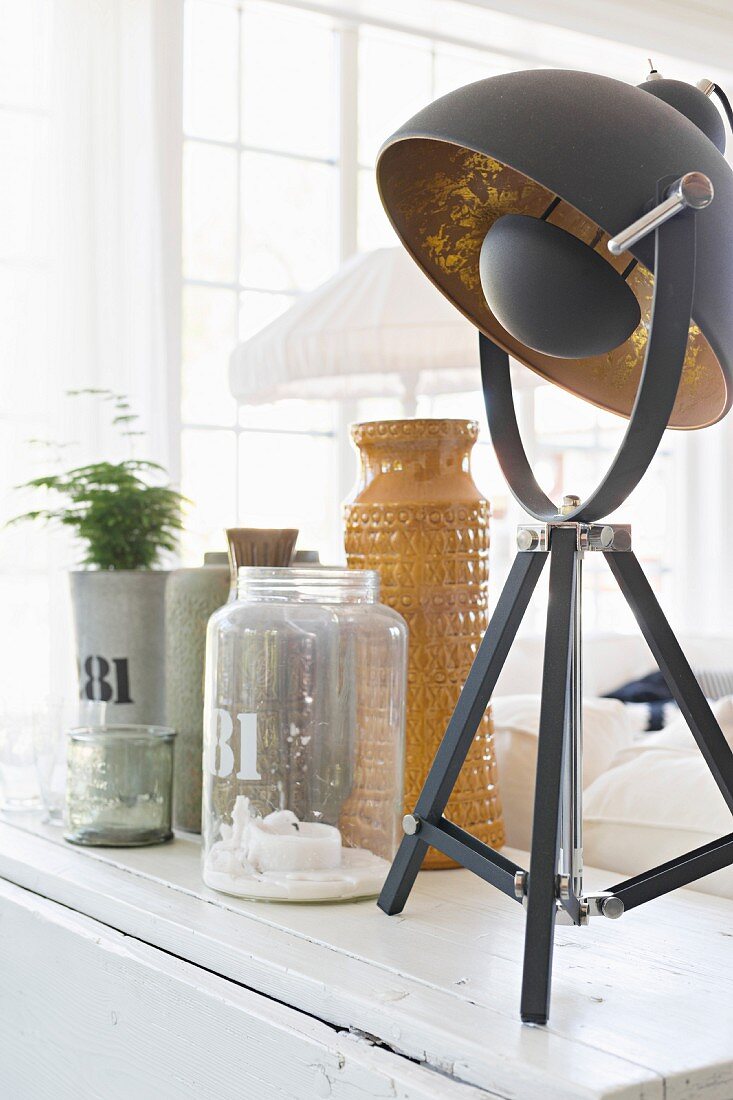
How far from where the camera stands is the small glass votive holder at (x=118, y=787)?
0.93 meters

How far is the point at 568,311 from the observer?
0.62m

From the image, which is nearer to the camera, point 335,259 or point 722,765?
point 722,765

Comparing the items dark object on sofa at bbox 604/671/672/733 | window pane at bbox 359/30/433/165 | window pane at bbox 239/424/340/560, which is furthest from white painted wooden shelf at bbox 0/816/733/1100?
window pane at bbox 359/30/433/165

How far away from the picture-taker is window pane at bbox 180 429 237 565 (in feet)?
12.0

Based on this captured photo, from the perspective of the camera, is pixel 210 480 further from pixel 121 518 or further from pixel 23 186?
pixel 121 518

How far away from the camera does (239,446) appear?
377 centimetres

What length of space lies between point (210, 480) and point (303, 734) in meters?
2.98

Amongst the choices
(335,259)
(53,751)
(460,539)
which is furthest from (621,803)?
(335,259)

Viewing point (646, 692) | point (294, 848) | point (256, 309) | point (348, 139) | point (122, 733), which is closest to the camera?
point (294, 848)

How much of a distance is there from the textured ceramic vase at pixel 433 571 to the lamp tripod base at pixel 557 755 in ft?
0.55

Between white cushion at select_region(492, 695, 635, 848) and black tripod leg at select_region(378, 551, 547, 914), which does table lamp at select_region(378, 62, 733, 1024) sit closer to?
black tripod leg at select_region(378, 551, 547, 914)

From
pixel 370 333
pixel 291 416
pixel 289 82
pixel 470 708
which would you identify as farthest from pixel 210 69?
pixel 470 708

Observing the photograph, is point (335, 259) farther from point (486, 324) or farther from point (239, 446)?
point (486, 324)

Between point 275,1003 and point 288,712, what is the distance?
0.69 ft
